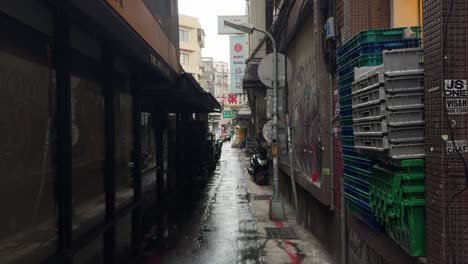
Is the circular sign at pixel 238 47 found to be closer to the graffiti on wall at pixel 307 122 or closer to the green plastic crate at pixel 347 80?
the graffiti on wall at pixel 307 122

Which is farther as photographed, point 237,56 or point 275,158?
point 237,56

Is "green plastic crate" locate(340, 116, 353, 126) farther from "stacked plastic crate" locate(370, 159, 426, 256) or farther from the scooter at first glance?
the scooter

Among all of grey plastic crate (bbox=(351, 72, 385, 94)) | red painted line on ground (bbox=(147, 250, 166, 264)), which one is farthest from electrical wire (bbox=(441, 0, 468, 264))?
red painted line on ground (bbox=(147, 250, 166, 264))

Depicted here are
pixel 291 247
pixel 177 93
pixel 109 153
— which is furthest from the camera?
pixel 177 93

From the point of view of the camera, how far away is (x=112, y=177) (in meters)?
5.94

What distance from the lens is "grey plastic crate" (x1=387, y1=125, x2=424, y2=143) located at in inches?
147

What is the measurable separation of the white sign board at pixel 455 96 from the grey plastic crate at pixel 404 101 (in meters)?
0.32

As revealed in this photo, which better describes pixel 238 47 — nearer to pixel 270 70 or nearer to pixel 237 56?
pixel 237 56

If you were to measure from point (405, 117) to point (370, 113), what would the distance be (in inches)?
14.5

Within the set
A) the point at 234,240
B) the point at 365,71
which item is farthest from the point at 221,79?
the point at 365,71

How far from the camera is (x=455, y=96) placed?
3383 mm

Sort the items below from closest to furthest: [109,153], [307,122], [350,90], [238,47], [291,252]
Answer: [350,90] < [109,153] < [291,252] < [307,122] < [238,47]

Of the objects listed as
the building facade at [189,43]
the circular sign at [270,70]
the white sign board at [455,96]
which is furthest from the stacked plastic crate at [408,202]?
the building facade at [189,43]

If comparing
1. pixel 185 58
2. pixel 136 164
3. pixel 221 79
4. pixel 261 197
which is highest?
pixel 221 79
